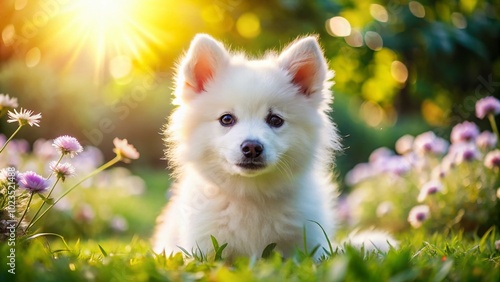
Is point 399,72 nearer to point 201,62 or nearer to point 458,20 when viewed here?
point 458,20

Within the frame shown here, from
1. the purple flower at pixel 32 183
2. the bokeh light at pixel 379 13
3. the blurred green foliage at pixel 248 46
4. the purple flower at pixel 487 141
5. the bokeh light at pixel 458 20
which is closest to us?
the purple flower at pixel 32 183

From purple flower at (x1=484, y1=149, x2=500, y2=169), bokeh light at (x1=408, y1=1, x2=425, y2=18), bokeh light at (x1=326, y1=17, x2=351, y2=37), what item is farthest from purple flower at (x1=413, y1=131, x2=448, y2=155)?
bokeh light at (x1=408, y1=1, x2=425, y2=18)

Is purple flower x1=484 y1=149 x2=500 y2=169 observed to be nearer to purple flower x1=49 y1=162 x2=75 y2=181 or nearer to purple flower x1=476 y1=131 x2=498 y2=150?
purple flower x1=476 y1=131 x2=498 y2=150

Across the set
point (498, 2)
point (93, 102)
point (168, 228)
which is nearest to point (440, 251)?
point (168, 228)

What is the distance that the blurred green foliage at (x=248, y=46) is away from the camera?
509 centimetres

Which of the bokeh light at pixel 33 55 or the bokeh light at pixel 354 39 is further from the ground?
the bokeh light at pixel 33 55

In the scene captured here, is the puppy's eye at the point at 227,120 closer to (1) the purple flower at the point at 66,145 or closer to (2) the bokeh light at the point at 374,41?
(1) the purple flower at the point at 66,145

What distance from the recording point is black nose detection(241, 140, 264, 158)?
9.69 feet

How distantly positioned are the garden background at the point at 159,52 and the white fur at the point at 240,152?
2.16ft

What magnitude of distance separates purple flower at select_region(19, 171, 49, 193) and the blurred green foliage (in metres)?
1.97

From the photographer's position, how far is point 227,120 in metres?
3.23

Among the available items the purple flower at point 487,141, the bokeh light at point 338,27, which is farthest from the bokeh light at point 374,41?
the purple flower at point 487,141

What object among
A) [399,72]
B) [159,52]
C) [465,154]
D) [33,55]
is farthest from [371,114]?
[33,55]

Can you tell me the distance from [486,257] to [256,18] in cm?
380
